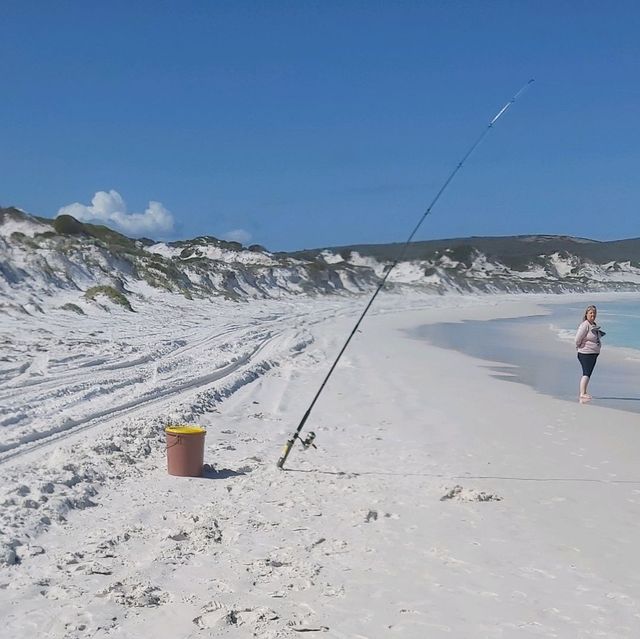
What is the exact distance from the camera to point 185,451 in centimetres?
644

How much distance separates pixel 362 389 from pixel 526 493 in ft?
18.5

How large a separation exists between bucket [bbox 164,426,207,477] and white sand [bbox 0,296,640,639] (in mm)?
201

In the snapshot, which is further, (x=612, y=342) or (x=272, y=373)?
(x=612, y=342)

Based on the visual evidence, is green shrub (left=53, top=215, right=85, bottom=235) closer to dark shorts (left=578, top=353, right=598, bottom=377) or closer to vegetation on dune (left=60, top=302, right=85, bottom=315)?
vegetation on dune (left=60, top=302, right=85, bottom=315)

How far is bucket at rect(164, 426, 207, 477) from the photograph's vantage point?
21.1 feet

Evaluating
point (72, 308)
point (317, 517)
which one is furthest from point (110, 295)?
point (317, 517)

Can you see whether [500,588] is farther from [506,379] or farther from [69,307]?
[69,307]

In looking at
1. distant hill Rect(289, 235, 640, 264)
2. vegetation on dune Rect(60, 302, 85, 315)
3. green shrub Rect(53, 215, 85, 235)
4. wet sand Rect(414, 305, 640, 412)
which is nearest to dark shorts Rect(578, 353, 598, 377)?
wet sand Rect(414, 305, 640, 412)

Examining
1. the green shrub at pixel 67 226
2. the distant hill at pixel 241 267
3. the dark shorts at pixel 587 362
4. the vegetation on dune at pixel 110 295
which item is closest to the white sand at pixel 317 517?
the dark shorts at pixel 587 362

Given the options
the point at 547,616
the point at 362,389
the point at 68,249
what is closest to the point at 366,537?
the point at 547,616

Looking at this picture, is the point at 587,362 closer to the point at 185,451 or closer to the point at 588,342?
the point at 588,342

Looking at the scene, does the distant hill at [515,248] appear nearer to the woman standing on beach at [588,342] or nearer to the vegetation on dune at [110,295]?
the vegetation on dune at [110,295]

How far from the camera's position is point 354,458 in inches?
295

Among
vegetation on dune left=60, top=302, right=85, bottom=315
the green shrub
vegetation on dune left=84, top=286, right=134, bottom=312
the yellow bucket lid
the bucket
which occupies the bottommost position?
the bucket
